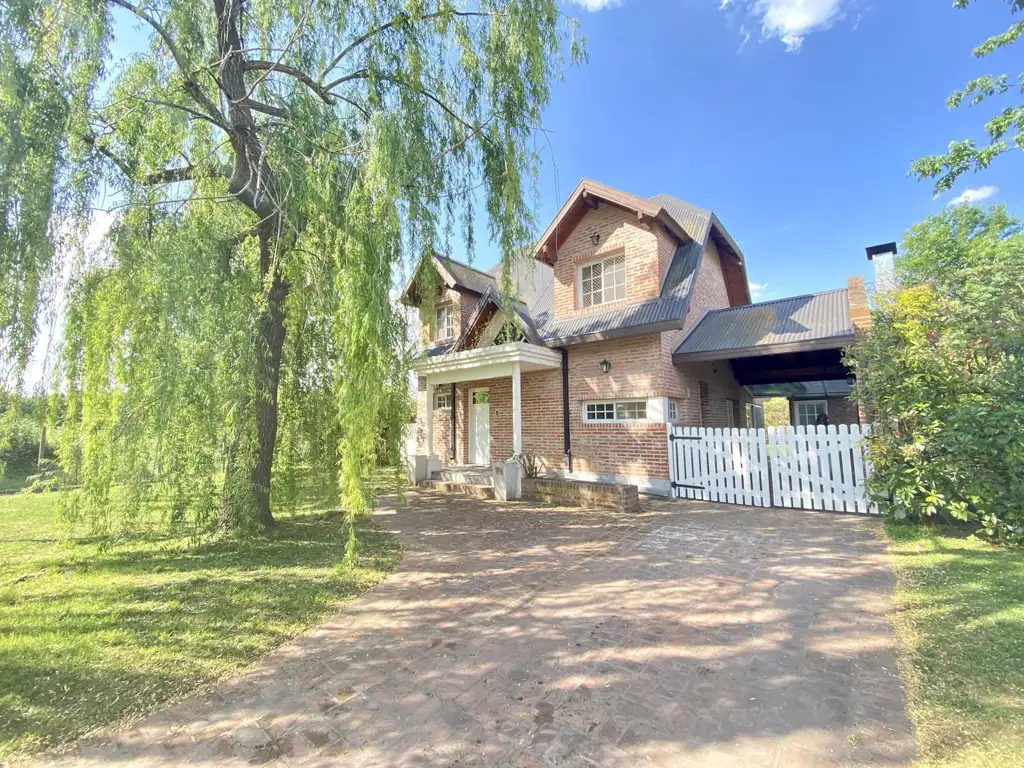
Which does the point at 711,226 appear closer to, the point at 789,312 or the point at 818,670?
the point at 789,312

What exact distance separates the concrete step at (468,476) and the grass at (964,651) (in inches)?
274

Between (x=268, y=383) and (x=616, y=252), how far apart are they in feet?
27.3

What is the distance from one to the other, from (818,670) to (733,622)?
2.36 ft

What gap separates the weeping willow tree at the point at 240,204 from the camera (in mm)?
3533

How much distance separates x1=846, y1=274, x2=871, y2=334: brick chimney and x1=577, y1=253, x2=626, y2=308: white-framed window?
450cm

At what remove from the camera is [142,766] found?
2061mm

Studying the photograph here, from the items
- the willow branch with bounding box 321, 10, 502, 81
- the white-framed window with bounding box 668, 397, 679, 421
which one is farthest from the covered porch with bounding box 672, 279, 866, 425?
the willow branch with bounding box 321, 10, 502, 81

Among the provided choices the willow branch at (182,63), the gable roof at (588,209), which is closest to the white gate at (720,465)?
the gable roof at (588,209)

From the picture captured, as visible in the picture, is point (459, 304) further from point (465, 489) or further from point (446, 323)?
point (465, 489)

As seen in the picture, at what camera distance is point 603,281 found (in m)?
11.0

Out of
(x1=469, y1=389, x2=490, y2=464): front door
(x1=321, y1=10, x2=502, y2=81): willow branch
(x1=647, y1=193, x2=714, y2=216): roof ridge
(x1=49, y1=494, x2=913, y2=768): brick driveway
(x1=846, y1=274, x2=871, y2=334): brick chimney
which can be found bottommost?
(x1=49, y1=494, x2=913, y2=768): brick driveway

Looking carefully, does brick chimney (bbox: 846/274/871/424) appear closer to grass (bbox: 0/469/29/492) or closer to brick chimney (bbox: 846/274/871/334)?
brick chimney (bbox: 846/274/871/334)

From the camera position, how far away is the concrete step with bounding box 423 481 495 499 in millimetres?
9578

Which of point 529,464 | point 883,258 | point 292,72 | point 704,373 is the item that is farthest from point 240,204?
point 883,258
